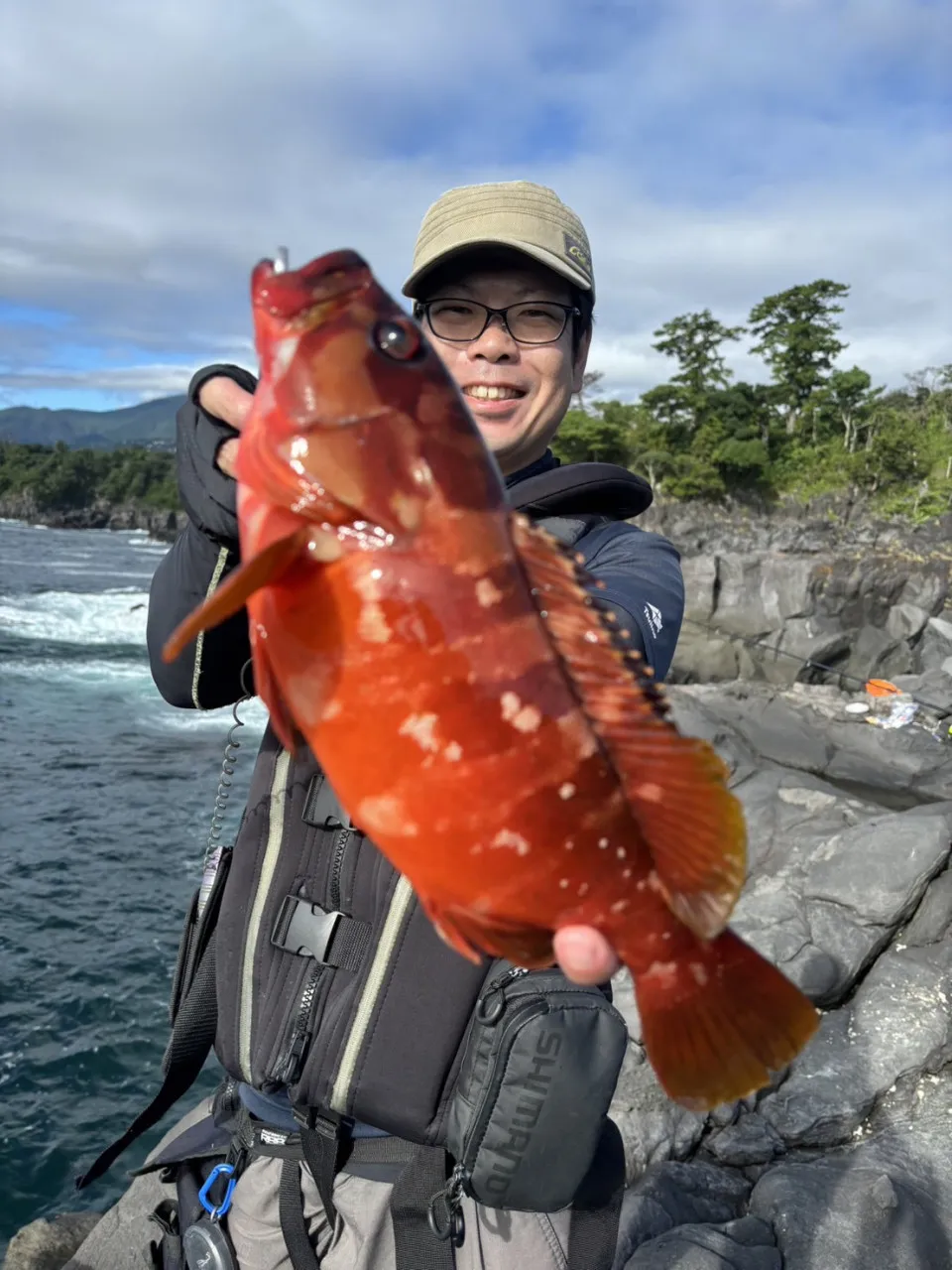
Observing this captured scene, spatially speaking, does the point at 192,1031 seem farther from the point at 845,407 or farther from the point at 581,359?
the point at 845,407

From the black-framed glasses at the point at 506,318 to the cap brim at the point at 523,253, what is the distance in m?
0.11

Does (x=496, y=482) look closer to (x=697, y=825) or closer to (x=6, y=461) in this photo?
(x=697, y=825)

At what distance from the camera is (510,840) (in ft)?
5.77

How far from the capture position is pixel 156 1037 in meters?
9.63

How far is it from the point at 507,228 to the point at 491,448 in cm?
80

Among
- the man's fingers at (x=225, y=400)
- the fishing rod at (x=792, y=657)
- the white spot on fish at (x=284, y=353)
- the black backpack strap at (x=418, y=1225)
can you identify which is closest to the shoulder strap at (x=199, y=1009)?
the black backpack strap at (x=418, y=1225)

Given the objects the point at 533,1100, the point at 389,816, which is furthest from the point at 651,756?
the point at 533,1100

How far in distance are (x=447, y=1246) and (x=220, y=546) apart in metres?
2.27

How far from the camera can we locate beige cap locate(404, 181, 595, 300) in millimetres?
3100

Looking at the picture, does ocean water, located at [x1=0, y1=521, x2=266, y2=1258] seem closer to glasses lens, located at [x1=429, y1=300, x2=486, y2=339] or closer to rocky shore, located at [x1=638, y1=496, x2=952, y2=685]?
glasses lens, located at [x1=429, y1=300, x2=486, y2=339]

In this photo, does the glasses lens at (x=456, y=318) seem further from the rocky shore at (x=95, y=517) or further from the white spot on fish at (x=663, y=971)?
the rocky shore at (x=95, y=517)

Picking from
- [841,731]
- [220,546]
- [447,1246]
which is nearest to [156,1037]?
[447,1246]

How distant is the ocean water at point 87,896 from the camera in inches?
331

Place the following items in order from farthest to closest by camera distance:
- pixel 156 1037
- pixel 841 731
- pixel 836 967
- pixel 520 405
→ pixel 841 731, pixel 156 1037, pixel 836 967, pixel 520 405
